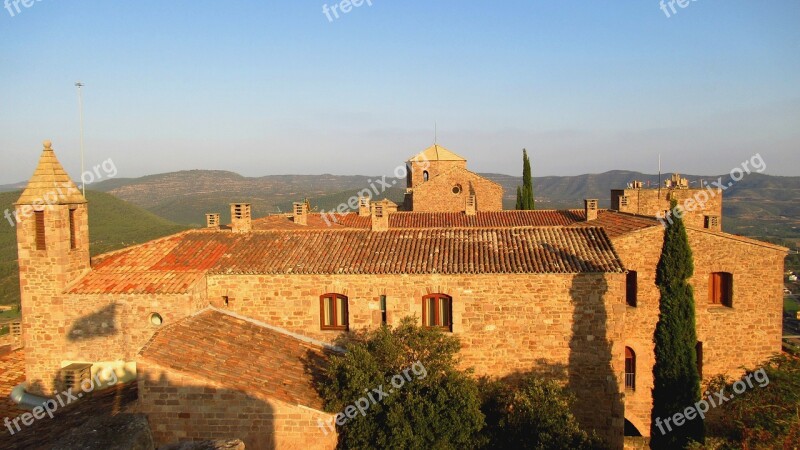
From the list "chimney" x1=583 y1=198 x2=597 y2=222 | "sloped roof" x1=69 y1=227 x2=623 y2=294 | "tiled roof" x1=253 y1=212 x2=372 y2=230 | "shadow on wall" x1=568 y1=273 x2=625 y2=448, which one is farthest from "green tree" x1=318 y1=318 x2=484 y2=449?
"chimney" x1=583 y1=198 x2=597 y2=222

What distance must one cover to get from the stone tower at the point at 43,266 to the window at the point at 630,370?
17856mm

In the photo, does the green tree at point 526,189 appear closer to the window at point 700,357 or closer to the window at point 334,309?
the window at point 700,357

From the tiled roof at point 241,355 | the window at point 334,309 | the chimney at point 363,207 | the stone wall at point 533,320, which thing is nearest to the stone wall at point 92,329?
the tiled roof at point 241,355

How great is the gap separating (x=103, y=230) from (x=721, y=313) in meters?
63.2

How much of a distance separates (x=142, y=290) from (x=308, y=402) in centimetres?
593

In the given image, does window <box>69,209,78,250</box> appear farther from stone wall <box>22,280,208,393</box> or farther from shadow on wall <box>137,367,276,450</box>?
shadow on wall <box>137,367,276,450</box>

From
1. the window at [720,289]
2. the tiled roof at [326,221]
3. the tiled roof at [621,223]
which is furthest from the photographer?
the tiled roof at [326,221]

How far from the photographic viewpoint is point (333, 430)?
41.1ft

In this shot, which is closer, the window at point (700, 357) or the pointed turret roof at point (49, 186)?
the pointed turret roof at point (49, 186)

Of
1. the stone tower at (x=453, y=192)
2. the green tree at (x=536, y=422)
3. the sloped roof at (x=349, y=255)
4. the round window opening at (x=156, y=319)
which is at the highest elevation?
the stone tower at (x=453, y=192)

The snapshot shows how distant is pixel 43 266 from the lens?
51.8 feet

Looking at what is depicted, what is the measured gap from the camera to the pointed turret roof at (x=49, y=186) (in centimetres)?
1595

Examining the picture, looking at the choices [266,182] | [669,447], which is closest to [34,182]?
[669,447]

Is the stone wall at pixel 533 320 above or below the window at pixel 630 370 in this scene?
above
